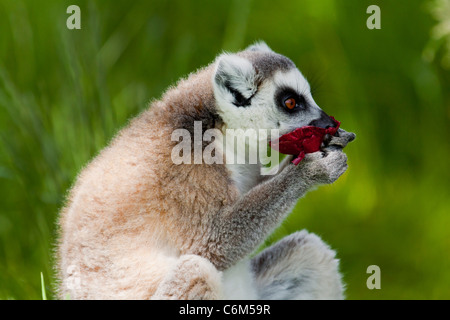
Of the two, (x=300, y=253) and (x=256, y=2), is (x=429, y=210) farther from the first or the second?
(x=256, y=2)

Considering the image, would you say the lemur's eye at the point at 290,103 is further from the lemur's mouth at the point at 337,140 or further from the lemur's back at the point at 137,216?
the lemur's back at the point at 137,216

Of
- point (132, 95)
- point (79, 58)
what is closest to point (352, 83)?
point (132, 95)

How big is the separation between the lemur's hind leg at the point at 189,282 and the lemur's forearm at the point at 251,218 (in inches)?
6.2

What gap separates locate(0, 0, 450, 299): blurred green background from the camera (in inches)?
180

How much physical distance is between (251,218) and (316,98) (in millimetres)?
2390

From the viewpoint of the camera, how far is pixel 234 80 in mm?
3217

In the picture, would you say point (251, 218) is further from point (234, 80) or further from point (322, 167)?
point (234, 80)

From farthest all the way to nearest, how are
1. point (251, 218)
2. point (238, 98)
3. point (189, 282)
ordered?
point (238, 98) < point (251, 218) < point (189, 282)

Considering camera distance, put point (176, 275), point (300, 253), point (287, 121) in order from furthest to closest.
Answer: point (300, 253), point (287, 121), point (176, 275)

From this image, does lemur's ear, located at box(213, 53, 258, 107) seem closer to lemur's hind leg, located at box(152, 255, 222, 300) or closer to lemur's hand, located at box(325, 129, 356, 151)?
lemur's hand, located at box(325, 129, 356, 151)

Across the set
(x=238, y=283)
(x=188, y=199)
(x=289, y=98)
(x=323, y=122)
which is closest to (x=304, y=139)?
(x=323, y=122)

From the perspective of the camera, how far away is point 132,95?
224 inches

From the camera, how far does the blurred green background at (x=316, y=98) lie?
4.58 meters
